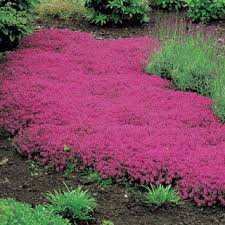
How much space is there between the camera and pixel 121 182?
6637 mm

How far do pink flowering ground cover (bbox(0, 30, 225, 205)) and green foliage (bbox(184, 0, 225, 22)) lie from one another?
3956mm

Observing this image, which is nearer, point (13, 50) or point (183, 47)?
point (183, 47)

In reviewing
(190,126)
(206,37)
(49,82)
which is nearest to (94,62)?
(49,82)

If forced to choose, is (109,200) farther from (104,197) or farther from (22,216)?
(22,216)

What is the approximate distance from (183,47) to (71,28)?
4.50 m

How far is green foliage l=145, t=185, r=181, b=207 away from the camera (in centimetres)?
617

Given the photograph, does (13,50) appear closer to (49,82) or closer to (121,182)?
(49,82)

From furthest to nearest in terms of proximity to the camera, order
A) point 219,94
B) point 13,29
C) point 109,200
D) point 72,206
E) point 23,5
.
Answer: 1. point 23,5
2. point 13,29
3. point 219,94
4. point 109,200
5. point 72,206

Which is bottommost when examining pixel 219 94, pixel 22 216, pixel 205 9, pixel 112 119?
pixel 112 119

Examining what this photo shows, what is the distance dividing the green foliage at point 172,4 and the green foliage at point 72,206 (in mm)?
10147

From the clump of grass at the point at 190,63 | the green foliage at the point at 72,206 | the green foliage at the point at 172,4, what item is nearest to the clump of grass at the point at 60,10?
the green foliage at the point at 172,4

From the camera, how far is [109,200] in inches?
249

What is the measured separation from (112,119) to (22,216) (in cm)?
355

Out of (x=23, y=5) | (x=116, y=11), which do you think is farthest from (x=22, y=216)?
(x=116, y=11)
